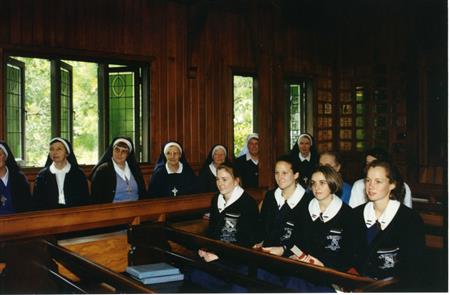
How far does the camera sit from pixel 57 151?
515 centimetres

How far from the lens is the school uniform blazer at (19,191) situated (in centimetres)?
479

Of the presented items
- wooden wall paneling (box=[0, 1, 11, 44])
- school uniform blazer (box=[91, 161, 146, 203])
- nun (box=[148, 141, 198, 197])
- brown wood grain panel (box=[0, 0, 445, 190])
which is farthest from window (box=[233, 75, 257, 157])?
wooden wall paneling (box=[0, 1, 11, 44])

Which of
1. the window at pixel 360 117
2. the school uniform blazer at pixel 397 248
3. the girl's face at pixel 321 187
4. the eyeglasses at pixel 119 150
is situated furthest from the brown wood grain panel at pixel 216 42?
the school uniform blazer at pixel 397 248

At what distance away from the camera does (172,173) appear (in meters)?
5.97

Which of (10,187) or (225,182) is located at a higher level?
(225,182)

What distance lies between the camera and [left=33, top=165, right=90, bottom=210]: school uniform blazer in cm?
Answer: 520

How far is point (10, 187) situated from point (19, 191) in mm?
92

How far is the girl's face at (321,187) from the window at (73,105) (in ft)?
14.1

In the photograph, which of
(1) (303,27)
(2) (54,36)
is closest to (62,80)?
(2) (54,36)

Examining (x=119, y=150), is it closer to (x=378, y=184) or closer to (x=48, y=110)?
(x=48, y=110)

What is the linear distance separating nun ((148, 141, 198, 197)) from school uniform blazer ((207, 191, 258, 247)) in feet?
6.81

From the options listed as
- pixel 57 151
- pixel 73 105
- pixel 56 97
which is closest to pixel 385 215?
pixel 57 151

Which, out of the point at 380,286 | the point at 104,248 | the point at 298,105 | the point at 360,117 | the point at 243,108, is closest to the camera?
the point at 380,286

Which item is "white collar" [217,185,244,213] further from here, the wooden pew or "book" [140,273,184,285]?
"book" [140,273,184,285]
